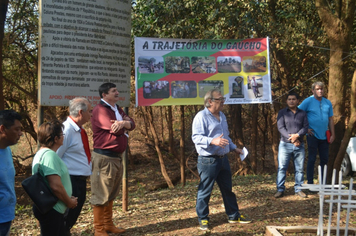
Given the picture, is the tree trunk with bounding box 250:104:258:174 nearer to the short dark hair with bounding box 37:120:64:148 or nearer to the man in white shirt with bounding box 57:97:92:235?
the man in white shirt with bounding box 57:97:92:235

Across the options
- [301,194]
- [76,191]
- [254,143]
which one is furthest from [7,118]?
[254,143]

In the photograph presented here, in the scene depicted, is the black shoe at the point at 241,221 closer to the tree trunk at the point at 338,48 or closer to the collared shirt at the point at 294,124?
the collared shirt at the point at 294,124

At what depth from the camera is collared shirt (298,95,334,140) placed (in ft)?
21.4

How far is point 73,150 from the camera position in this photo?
12.7 feet

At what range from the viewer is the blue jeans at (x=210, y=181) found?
4836 millimetres

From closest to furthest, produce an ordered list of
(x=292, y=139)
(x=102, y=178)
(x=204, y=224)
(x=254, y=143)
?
(x=102, y=178), (x=204, y=224), (x=292, y=139), (x=254, y=143)

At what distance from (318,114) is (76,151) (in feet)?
14.6

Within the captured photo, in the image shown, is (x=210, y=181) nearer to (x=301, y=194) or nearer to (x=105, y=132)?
(x=105, y=132)

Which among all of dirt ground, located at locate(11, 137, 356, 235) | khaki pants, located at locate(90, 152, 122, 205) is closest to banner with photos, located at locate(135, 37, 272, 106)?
dirt ground, located at locate(11, 137, 356, 235)

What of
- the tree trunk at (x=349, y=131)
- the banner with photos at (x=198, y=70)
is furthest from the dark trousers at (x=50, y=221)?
the tree trunk at (x=349, y=131)

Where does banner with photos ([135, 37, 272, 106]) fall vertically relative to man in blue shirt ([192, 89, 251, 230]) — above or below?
above

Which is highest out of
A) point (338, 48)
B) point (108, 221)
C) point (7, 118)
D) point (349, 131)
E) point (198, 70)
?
point (338, 48)

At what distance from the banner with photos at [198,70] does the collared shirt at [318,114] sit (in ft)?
2.70

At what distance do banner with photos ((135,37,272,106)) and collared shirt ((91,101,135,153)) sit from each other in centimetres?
213
